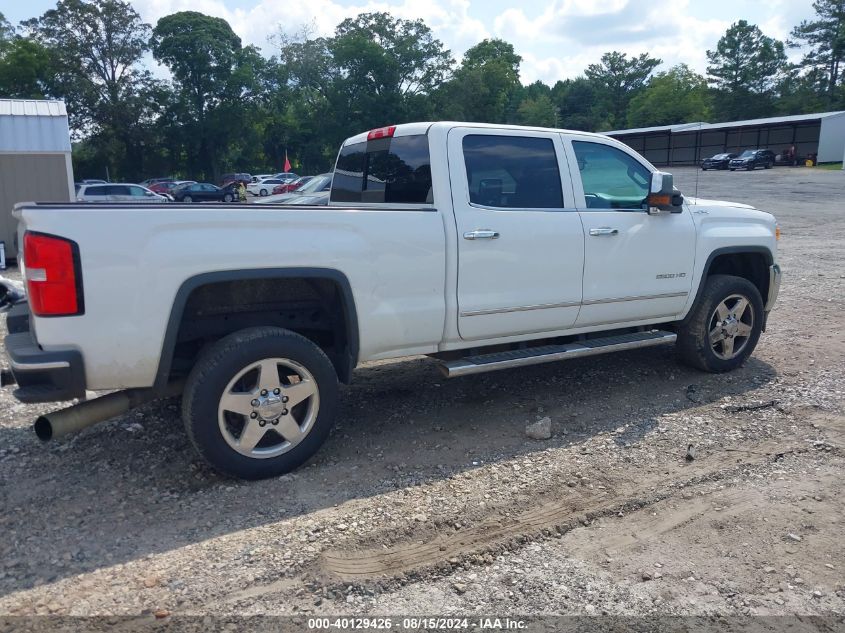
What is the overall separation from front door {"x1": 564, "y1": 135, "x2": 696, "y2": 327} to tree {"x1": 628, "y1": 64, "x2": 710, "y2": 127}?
264 feet

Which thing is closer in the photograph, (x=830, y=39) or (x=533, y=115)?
(x=830, y=39)

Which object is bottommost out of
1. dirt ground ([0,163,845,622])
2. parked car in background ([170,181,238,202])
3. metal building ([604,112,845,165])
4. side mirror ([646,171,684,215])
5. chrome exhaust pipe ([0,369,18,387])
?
dirt ground ([0,163,845,622])

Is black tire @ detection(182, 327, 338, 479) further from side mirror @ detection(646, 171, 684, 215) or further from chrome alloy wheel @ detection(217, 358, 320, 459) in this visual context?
side mirror @ detection(646, 171, 684, 215)

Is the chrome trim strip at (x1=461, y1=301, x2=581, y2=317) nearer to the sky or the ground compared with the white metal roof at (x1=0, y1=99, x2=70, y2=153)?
nearer to the ground

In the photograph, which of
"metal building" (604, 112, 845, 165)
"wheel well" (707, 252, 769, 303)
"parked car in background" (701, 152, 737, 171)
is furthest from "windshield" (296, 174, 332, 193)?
"parked car in background" (701, 152, 737, 171)

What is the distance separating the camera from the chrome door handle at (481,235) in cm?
461

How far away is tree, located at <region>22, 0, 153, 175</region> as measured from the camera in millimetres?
55406

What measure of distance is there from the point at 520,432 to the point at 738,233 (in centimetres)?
280

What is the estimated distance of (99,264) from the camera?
3539 mm

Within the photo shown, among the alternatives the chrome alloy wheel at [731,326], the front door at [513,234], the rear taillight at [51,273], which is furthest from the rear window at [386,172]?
the chrome alloy wheel at [731,326]

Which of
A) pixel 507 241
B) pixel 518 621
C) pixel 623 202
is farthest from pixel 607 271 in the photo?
pixel 518 621

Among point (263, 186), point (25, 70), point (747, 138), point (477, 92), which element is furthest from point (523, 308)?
point (477, 92)

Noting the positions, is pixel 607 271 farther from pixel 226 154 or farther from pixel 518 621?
pixel 226 154

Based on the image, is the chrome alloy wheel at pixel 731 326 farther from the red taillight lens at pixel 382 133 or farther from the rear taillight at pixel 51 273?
the rear taillight at pixel 51 273
